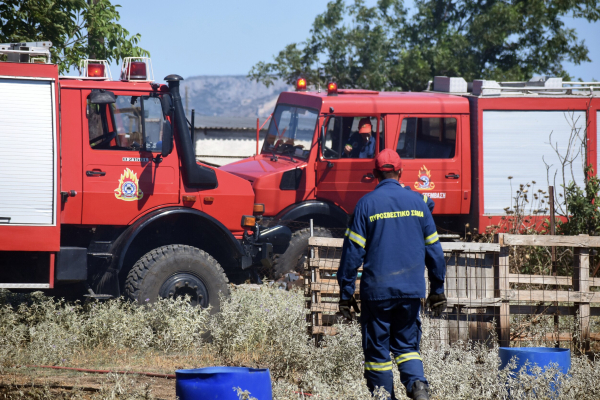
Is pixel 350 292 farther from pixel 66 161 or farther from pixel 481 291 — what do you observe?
pixel 66 161

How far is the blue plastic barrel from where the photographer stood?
414 centimetres

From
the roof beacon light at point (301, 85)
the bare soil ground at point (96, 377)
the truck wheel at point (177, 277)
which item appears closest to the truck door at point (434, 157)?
the roof beacon light at point (301, 85)

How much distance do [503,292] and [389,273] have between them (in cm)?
201

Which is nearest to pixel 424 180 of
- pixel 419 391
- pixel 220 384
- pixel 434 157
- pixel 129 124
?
pixel 434 157

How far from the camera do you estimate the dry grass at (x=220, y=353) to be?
478cm

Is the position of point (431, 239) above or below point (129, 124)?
below

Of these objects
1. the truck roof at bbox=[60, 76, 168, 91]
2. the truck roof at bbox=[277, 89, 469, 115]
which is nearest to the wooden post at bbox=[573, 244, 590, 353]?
the truck roof at bbox=[277, 89, 469, 115]

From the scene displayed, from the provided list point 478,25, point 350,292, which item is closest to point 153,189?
point 350,292

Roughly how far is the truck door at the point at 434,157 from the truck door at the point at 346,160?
1.41 ft

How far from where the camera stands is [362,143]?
9.33 metres

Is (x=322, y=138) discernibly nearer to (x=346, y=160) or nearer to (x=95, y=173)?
(x=346, y=160)

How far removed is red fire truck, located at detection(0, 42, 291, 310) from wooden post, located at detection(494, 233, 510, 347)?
9.15 feet

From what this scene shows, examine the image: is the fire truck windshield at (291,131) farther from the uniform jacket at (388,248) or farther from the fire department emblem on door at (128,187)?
the uniform jacket at (388,248)

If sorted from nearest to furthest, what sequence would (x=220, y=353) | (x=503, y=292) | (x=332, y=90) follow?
(x=503, y=292) < (x=220, y=353) < (x=332, y=90)
